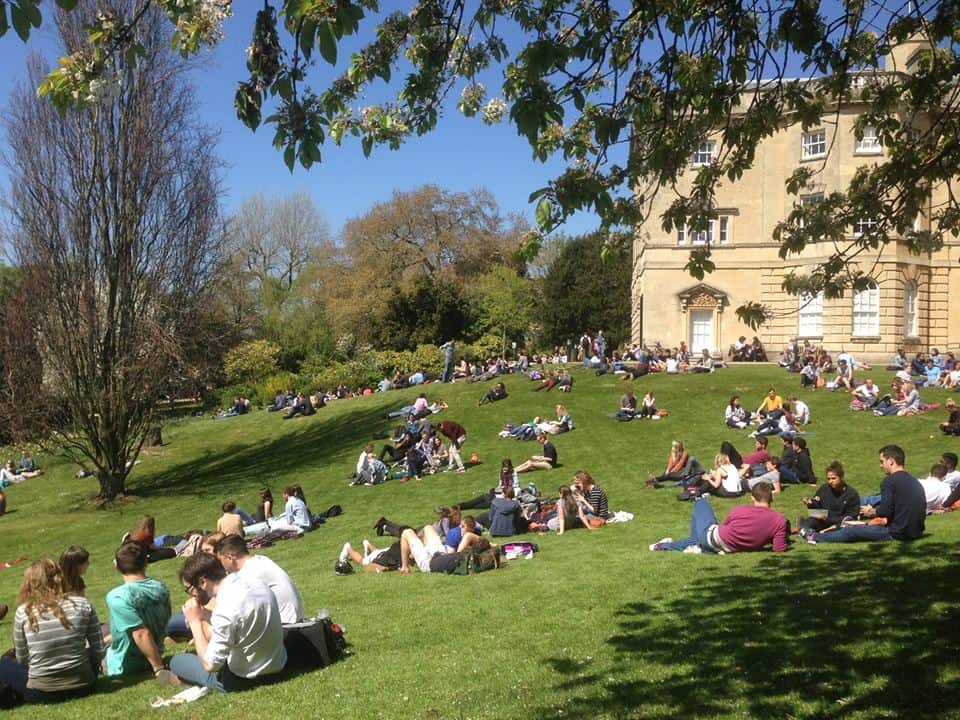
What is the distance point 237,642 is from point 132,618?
1.39m

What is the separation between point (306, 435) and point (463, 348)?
20.8 metres

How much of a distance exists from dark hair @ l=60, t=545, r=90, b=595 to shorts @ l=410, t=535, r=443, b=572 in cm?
556

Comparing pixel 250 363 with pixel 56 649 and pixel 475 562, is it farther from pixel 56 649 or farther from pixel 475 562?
pixel 56 649

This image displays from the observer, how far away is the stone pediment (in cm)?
4112

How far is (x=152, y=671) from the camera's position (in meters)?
7.26

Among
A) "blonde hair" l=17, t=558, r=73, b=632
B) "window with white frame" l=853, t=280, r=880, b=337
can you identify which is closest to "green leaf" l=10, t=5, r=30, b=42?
"blonde hair" l=17, t=558, r=73, b=632

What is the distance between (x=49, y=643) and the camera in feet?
21.3

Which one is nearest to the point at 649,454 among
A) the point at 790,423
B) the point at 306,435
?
the point at 790,423

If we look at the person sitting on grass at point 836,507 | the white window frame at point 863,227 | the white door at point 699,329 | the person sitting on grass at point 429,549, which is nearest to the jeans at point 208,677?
the person sitting on grass at point 429,549

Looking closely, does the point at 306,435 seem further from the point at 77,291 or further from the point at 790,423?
the point at 790,423

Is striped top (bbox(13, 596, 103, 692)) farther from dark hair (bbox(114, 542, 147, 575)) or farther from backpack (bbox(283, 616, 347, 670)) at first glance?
backpack (bbox(283, 616, 347, 670))

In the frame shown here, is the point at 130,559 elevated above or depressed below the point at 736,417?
below

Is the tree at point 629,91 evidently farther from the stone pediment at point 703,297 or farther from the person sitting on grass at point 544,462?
the stone pediment at point 703,297

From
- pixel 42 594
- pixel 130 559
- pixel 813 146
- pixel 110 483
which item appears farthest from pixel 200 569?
pixel 813 146
